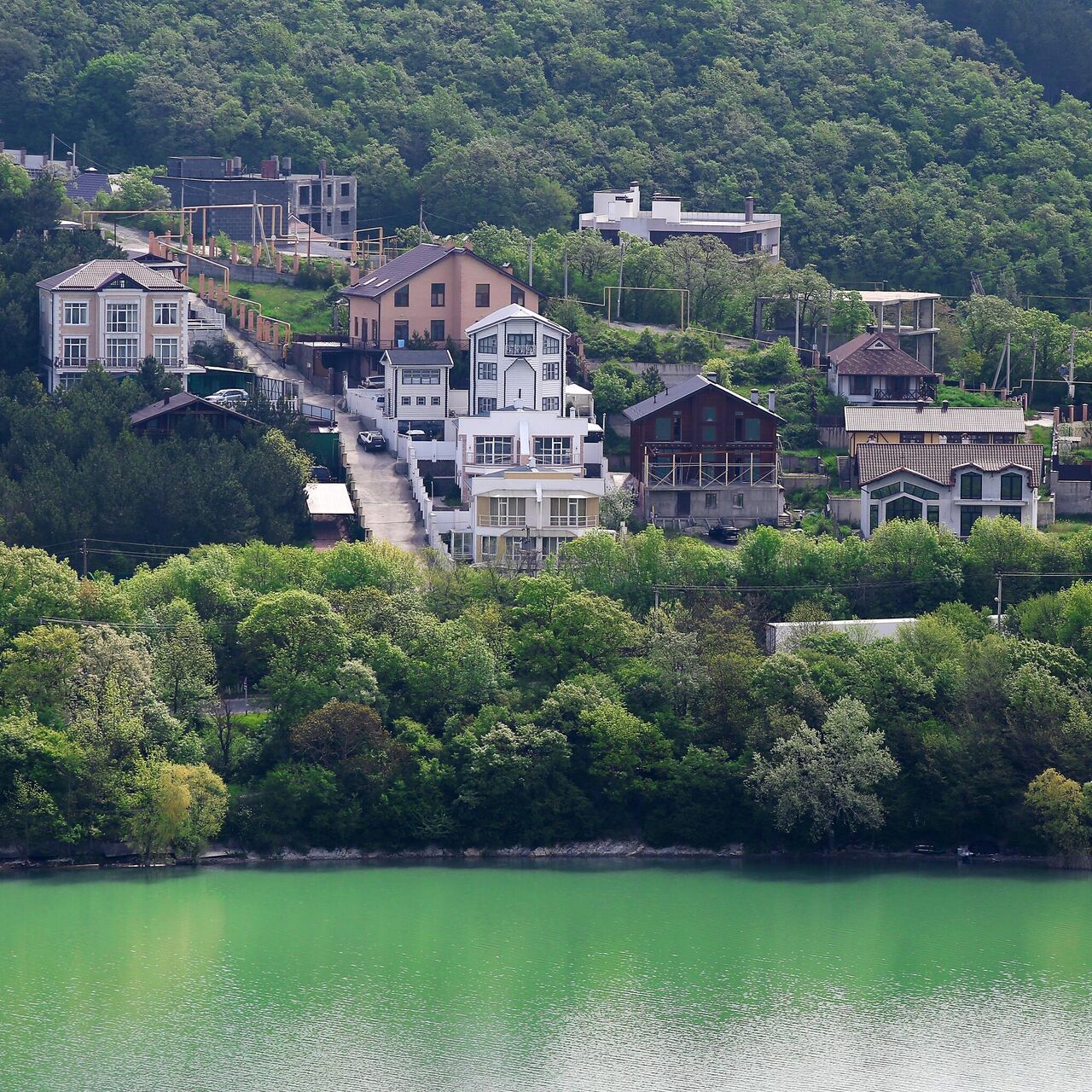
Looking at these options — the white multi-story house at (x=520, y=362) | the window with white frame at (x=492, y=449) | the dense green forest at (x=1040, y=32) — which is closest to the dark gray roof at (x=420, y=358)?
the white multi-story house at (x=520, y=362)

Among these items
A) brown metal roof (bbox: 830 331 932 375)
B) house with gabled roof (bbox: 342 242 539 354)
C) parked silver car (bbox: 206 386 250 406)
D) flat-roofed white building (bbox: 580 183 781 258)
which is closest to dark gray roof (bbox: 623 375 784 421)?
brown metal roof (bbox: 830 331 932 375)

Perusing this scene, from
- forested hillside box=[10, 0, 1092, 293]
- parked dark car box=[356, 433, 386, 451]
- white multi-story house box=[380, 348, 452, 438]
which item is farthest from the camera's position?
forested hillside box=[10, 0, 1092, 293]

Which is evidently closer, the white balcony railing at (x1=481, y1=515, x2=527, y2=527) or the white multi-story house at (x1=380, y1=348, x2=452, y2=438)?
the white balcony railing at (x1=481, y1=515, x2=527, y2=527)

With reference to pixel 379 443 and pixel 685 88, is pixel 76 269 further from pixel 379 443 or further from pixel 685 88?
pixel 685 88

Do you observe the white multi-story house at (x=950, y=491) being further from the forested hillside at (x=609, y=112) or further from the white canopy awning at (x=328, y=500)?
the forested hillside at (x=609, y=112)

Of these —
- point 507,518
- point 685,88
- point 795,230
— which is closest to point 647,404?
point 507,518

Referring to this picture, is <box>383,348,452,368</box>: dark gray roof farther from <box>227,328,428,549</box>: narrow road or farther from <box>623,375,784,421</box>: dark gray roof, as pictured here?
<box>623,375,784,421</box>: dark gray roof

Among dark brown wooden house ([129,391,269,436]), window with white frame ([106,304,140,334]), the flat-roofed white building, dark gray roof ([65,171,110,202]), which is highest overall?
dark gray roof ([65,171,110,202])
